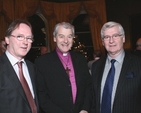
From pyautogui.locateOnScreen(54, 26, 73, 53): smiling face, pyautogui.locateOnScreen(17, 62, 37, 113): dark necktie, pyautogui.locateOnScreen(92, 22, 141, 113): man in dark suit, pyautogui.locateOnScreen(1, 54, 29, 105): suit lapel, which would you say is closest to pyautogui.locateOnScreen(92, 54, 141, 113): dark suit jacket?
pyautogui.locateOnScreen(92, 22, 141, 113): man in dark suit

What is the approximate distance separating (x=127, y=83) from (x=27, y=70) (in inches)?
39.9

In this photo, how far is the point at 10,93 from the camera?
5.65 feet

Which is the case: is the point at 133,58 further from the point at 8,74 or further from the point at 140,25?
the point at 140,25

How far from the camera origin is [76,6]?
8.30 m

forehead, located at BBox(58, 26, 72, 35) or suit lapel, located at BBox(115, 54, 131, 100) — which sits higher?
forehead, located at BBox(58, 26, 72, 35)

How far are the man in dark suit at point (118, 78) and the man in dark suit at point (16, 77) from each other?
28.4 inches

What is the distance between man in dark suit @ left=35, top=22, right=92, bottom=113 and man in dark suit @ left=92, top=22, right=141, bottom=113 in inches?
6.3

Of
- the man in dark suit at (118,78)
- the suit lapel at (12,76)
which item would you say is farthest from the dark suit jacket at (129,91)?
the suit lapel at (12,76)

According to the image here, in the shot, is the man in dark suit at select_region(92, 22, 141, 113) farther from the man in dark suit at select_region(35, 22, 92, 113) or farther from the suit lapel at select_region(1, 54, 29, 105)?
the suit lapel at select_region(1, 54, 29, 105)

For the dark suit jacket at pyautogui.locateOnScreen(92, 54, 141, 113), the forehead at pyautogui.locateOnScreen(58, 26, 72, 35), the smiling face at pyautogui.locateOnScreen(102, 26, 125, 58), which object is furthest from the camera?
the forehead at pyautogui.locateOnScreen(58, 26, 72, 35)

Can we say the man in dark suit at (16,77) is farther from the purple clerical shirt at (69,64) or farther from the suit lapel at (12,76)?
the purple clerical shirt at (69,64)

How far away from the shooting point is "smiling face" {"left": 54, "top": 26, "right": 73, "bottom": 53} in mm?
2305

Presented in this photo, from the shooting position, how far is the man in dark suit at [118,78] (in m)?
2.02

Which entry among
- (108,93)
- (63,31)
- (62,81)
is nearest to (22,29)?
(63,31)
